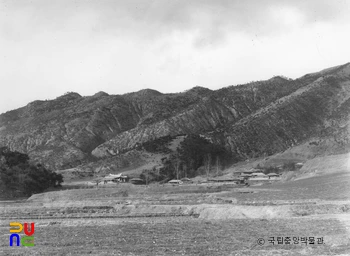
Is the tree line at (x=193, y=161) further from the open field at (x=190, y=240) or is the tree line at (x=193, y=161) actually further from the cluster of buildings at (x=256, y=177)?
the open field at (x=190, y=240)

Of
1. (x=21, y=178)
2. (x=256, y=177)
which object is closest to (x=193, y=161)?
(x=256, y=177)

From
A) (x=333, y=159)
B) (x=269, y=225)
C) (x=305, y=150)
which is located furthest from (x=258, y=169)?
(x=269, y=225)

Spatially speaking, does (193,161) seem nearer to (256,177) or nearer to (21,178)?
(256,177)

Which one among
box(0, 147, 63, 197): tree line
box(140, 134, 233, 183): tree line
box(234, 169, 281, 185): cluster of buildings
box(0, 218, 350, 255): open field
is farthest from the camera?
box(140, 134, 233, 183): tree line

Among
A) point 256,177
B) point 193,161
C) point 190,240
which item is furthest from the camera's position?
point 193,161

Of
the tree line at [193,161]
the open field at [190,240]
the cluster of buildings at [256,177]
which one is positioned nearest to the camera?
the open field at [190,240]

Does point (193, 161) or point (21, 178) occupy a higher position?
point (193, 161)

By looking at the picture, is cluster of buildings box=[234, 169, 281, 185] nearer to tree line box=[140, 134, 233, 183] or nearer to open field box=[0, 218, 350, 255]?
tree line box=[140, 134, 233, 183]

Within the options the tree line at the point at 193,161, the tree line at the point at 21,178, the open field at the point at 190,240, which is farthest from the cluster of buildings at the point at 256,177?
the open field at the point at 190,240

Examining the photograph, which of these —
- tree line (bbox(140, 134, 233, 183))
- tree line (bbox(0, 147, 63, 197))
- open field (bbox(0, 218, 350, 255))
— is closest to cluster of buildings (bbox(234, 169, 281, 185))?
tree line (bbox(140, 134, 233, 183))

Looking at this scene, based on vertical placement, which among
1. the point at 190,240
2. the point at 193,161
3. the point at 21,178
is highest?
the point at 193,161

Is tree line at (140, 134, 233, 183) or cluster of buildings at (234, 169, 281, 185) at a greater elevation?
tree line at (140, 134, 233, 183)
